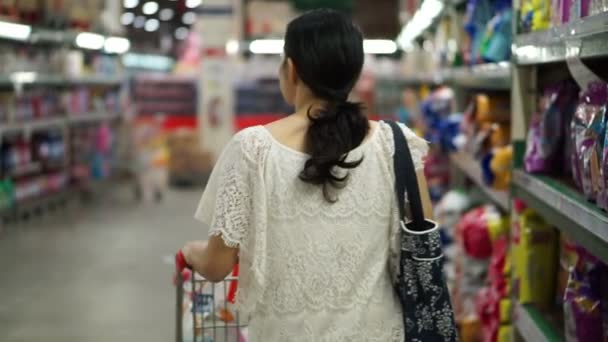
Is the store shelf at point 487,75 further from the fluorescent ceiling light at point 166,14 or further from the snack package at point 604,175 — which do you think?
the fluorescent ceiling light at point 166,14

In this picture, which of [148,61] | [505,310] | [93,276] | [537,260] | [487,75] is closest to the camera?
[537,260]

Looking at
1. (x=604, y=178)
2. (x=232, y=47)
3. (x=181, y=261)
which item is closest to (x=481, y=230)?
(x=604, y=178)

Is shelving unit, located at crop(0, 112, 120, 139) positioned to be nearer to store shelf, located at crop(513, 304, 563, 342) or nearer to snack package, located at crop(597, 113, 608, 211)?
store shelf, located at crop(513, 304, 563, 342)

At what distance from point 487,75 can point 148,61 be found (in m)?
23.7

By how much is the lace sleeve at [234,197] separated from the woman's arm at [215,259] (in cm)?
4

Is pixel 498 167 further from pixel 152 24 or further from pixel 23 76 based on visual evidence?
pixel 152 24

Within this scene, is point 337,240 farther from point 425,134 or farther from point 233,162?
point 425,134

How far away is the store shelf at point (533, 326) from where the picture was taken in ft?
9.14

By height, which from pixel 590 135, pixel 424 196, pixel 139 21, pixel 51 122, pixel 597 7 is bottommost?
pixel 51 122

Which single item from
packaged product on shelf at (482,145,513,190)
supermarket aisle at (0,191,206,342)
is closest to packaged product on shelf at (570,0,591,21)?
packaged product on shelf at (482,145,513,190)

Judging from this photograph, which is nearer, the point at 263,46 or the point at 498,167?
the point at 498,167

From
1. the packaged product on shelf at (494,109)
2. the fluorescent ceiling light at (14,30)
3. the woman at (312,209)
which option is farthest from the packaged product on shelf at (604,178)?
the fluorescent ceiling light at (14,30)

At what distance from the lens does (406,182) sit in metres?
2.11

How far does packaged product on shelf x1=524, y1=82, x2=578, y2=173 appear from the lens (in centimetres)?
298
